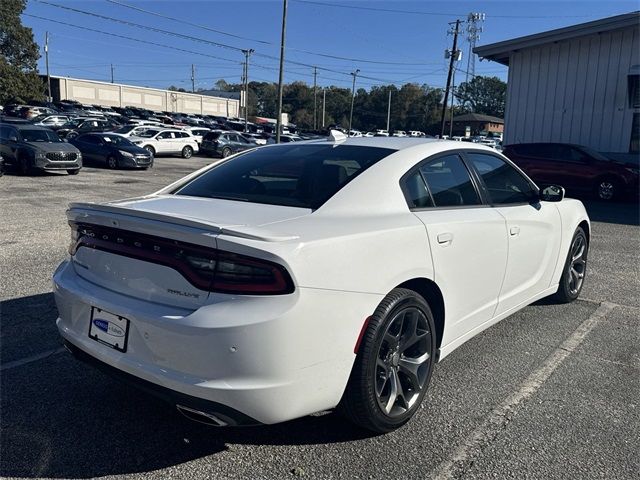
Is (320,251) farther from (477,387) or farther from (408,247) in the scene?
(477,387)

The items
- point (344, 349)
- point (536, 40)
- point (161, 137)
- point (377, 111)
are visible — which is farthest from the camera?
point (377, 111)

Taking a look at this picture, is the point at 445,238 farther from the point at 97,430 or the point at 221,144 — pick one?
the point at 221,144

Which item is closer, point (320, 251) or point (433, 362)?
point (320, 251)

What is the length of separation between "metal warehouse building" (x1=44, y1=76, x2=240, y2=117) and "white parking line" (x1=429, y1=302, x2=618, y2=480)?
88.9 metres

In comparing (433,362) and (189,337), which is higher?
(189,337)

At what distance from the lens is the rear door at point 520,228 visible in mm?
3904

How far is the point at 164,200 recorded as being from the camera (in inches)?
127

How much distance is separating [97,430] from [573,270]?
4286 mm

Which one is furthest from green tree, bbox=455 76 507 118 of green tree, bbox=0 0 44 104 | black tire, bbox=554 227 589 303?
black tire, bbox=554 227 589 303

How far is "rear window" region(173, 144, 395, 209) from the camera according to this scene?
3.14 metres

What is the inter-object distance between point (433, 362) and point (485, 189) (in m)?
1.36

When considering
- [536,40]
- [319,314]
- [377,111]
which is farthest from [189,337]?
[377,111]


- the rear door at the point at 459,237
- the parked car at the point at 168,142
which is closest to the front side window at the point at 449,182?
the rear door at the point at 459,237

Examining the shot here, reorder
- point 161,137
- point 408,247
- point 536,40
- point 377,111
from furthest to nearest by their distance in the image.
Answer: point 377,111 < point 161,137 < point 536,40 < point 408,247
